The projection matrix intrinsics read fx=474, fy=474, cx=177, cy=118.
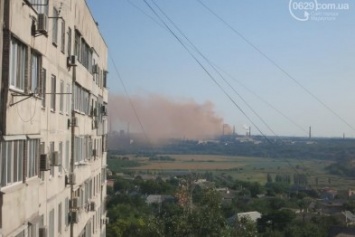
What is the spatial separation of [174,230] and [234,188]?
339ft

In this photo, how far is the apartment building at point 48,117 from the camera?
6610 mm

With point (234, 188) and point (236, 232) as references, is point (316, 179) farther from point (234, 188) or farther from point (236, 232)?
point (236, 232)

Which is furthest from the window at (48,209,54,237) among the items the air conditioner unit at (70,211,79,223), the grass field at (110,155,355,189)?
the grass field at (110,155,355,189)

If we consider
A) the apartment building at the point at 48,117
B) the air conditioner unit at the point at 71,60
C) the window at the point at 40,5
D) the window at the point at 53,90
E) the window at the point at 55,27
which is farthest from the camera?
the air conditioner unit at the point at 71,60

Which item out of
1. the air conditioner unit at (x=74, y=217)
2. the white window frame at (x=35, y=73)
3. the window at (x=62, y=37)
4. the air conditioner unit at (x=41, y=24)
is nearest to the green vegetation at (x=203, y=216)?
the air conditioner unit at (x=74, y=217)

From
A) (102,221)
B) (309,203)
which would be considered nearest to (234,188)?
(309,203)

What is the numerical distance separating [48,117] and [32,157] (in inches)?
72.9

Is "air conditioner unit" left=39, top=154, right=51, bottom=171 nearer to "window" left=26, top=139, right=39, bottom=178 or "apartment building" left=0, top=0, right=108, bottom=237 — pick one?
"apartment building" left=0, top=0, right=108, bottom=237

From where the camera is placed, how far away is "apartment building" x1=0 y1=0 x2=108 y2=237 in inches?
260

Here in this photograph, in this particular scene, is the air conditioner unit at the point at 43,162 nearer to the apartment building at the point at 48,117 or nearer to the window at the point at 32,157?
the apartment building at the point at 48,117

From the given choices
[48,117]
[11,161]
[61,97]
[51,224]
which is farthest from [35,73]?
[51,224]

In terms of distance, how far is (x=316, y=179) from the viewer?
452ft

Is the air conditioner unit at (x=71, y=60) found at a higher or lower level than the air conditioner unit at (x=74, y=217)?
higher

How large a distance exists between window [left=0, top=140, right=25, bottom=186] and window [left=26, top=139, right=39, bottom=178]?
44 centimetres
